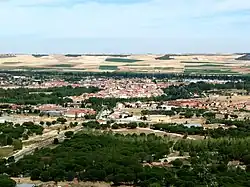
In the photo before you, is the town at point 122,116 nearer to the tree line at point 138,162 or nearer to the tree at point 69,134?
the tree at point 69,134

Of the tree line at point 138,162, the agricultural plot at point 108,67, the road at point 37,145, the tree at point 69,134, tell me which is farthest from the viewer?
the agricultural plot at point 108,67

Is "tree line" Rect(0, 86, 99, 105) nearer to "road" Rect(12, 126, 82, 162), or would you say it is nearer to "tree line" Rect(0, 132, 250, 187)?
"road" Rect(12, 126, 82, 162)

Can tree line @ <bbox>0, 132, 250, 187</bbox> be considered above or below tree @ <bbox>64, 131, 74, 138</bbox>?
above

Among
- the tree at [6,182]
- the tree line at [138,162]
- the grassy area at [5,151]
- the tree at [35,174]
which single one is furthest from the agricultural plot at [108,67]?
the tree at [6,182]

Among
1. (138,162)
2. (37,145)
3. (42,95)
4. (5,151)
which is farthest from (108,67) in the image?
(138,162)

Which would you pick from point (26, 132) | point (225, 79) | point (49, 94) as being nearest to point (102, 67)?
point (225, 79)

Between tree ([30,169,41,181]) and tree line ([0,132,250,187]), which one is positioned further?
tree ([30,169,41,181])

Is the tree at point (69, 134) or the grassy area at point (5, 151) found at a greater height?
the tree at point (69, 134)

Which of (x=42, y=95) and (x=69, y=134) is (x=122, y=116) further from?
(x=42, y=95)

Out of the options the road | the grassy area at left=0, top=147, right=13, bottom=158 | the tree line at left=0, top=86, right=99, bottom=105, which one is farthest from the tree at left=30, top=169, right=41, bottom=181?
the tree line at left=0, top=86, right=99, bottom=105
